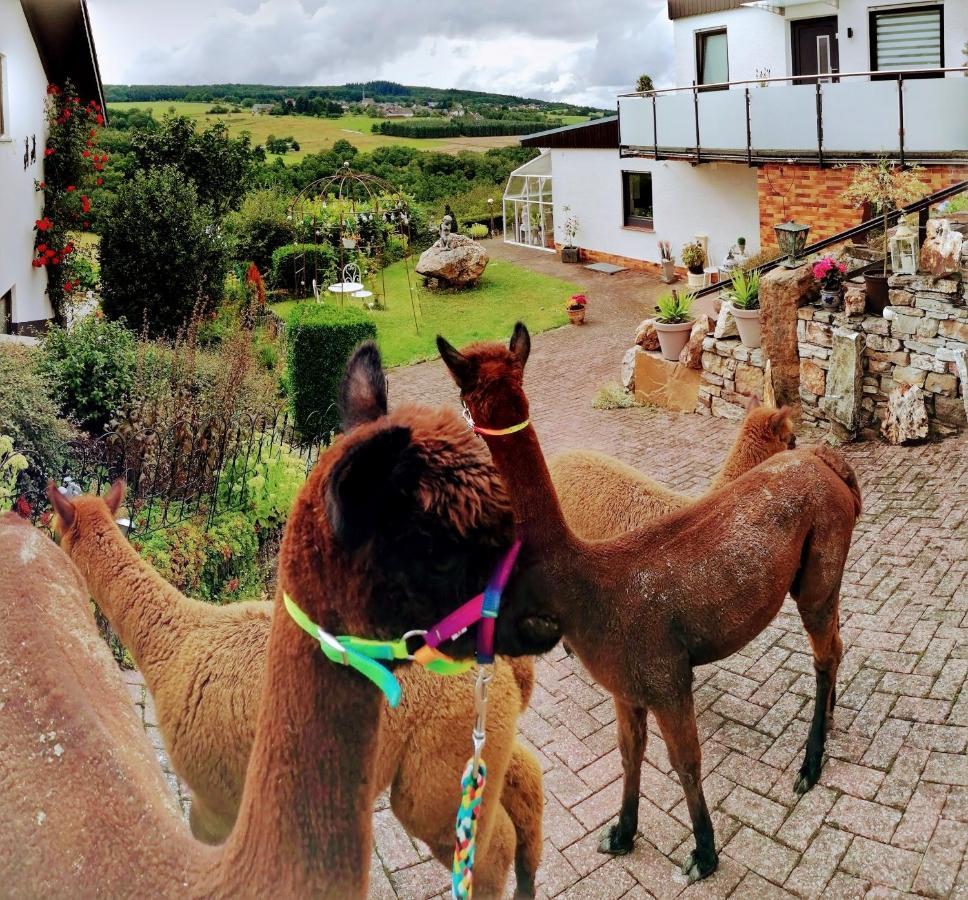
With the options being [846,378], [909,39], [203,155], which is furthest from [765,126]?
[203,155]

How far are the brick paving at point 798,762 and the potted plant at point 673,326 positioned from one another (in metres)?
5.12

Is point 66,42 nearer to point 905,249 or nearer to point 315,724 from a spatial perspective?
point 905,249

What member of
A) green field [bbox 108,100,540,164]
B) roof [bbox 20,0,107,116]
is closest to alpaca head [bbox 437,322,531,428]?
roof [bbox 20,0,107,116]

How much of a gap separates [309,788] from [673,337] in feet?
36.8

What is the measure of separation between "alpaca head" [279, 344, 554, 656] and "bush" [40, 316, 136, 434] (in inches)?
298

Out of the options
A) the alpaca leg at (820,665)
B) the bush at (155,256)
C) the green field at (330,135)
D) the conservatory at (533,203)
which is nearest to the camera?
the alpaca leg at (820,665)

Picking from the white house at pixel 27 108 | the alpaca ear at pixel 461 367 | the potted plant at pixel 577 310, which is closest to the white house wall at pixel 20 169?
the white house at pixel 27 108

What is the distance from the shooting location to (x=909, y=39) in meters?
16.4

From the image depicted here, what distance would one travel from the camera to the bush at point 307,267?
22.6 m

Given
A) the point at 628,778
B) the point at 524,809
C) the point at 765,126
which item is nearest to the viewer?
the point at 524,809

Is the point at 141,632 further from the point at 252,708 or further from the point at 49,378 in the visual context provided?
the point at 49,378

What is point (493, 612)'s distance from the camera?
179 centimetres

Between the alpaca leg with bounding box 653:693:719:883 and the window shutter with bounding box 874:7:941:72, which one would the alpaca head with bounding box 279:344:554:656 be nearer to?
the alpaca leg with bounding box 653:693:719:883

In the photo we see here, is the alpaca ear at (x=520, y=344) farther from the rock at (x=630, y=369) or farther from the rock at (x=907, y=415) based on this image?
the rock at (x=630, y=369)
